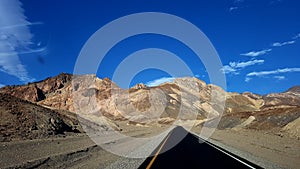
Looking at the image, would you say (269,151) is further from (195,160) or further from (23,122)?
(23,122)

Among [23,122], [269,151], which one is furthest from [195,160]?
[23,122]

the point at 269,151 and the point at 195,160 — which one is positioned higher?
the point at 195,160

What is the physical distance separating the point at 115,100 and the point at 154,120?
26.8 metres

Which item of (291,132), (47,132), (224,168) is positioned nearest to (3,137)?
(47,132)

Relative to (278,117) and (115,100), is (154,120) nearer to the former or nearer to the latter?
(115,100)

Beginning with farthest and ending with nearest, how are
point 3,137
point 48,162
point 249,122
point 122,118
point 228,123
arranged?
point 122,118
point 228,123
point 249,122
point 3,137
point 48,162

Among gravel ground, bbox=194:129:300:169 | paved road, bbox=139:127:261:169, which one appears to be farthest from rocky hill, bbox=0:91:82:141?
gravel ground, bbox=194:129:300:169

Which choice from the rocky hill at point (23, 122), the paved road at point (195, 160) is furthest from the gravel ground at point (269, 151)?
the rocky hill at point (23, 122)

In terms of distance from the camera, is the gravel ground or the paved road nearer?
the paved road

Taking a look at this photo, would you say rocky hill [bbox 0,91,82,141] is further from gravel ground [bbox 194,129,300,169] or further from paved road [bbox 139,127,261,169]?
gravel ground [bbox 194,129,300,169]

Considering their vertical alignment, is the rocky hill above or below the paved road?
above

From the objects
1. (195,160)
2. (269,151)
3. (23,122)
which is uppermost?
(23,122)

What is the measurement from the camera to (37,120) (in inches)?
1596

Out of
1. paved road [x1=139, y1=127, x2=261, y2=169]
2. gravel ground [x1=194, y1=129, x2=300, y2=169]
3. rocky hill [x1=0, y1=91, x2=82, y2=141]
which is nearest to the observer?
paved road [x1=139, y1=127, x2=261, y2=169]
